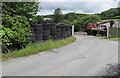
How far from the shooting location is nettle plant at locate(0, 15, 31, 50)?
8432mm

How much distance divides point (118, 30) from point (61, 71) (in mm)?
21647

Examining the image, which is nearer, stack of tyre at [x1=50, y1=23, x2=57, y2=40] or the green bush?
the green bush

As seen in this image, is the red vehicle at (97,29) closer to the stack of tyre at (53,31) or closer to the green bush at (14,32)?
the stack of tyre at (53,31)

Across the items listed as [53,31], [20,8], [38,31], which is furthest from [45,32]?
[20,8]

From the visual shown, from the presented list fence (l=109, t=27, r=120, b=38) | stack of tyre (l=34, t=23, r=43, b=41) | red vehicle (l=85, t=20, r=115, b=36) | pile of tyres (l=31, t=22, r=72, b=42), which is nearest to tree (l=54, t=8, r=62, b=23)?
red vehicle (l=85, t=20, r=115, b=36)

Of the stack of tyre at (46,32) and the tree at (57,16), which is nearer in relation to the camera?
the stack of tyre at (46,32)

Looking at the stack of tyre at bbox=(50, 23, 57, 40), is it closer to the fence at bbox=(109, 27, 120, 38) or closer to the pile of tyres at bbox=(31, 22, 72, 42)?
the pile of tyres at bbox=(31, 22, 72, 42)

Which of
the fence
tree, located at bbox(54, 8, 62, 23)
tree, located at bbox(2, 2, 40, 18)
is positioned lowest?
the fence

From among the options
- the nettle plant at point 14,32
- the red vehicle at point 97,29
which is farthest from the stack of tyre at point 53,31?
the red vehicle at point 97,29

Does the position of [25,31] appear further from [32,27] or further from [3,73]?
[3,73]

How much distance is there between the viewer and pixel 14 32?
350 inches

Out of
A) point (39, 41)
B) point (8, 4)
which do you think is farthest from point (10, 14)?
point (39, 41)

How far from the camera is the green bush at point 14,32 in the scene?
8.43 metres

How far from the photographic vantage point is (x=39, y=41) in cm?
1160
